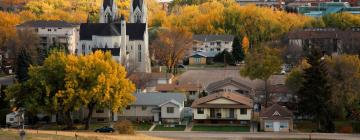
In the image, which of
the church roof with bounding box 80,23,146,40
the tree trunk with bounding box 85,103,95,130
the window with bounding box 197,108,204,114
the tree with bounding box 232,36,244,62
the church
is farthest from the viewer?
the tree with bounding box 232,36,244,62

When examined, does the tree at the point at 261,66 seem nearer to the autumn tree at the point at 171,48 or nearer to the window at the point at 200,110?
the window at the point at 200,110

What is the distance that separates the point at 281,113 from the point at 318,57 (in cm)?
411

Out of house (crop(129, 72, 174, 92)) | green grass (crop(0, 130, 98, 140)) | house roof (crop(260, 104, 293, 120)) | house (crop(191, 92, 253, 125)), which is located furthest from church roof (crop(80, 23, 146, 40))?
green grass (crop(0, 130, 98, 140))

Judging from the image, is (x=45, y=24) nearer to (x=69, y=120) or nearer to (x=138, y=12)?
(x=138, y=12)

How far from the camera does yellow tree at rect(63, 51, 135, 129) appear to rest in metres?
42.7

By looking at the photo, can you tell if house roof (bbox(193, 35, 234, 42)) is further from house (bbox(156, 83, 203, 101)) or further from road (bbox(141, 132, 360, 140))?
road (bbox(141, 132, 360, 140))

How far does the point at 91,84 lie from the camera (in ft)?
141

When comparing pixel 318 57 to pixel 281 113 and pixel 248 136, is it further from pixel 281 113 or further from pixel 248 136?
pixel 248 136

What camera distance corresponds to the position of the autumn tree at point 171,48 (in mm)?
75125

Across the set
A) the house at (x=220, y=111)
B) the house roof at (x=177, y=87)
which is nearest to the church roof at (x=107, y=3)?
the house roof at (x=177, y=87)

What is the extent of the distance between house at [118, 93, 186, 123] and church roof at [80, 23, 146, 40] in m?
18.0

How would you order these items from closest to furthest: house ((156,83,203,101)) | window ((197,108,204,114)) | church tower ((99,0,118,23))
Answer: window ((197,108,204,114)), house ((156,83,203,101)), church tower ((99,0,118,23))

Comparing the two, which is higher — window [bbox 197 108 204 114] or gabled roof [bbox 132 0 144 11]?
gabled roof [bbox 132 0 144 11]

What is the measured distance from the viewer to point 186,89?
55.6 meters
